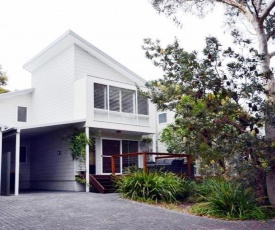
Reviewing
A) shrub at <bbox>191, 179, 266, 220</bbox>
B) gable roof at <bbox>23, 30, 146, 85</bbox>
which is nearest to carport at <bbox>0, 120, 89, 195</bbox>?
gable roof at <bbox>23, 30, 146, 85</bbox>

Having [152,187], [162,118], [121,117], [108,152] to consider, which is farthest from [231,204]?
[162,118]

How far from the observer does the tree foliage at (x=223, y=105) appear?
8586 millimetres

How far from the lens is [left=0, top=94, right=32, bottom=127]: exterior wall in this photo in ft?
59.1

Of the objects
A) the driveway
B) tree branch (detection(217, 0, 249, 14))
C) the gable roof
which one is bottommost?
the driveway

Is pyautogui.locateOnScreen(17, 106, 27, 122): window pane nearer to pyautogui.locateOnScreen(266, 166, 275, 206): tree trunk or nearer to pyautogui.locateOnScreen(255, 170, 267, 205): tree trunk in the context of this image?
pyautogui.locateOnScreen(255, 170, 267, 205): tree trunk

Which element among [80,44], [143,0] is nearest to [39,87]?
[80,44]

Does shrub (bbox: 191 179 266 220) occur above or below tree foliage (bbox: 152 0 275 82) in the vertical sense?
below

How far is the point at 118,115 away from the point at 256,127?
9434 millimetres

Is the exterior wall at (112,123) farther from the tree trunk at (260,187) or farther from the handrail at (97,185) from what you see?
the tree trunk at (260,187)

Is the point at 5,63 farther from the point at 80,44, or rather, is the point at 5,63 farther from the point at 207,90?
the point at 207,90

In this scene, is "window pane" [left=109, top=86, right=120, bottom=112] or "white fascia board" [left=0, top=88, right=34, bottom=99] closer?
"window pane" [left=109, top=86, right=120, bottom=112]

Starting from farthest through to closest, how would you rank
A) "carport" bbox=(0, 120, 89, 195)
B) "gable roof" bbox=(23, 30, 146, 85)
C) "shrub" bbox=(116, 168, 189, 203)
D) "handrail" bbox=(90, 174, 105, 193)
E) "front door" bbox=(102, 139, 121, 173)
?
"front door" bbox=(102, 139, 121, 173) < "gable roof" bbox=(23, 30, 146, 85) < "carport" bbox=(0, 120, 89, 195) < "handrail" bbox=(90, 174, 105, 193) < "shrub" bbox=(116, 168, 189, 203)

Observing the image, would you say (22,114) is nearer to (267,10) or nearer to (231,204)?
(231,204)

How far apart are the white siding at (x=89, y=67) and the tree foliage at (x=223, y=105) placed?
8.53 meters
